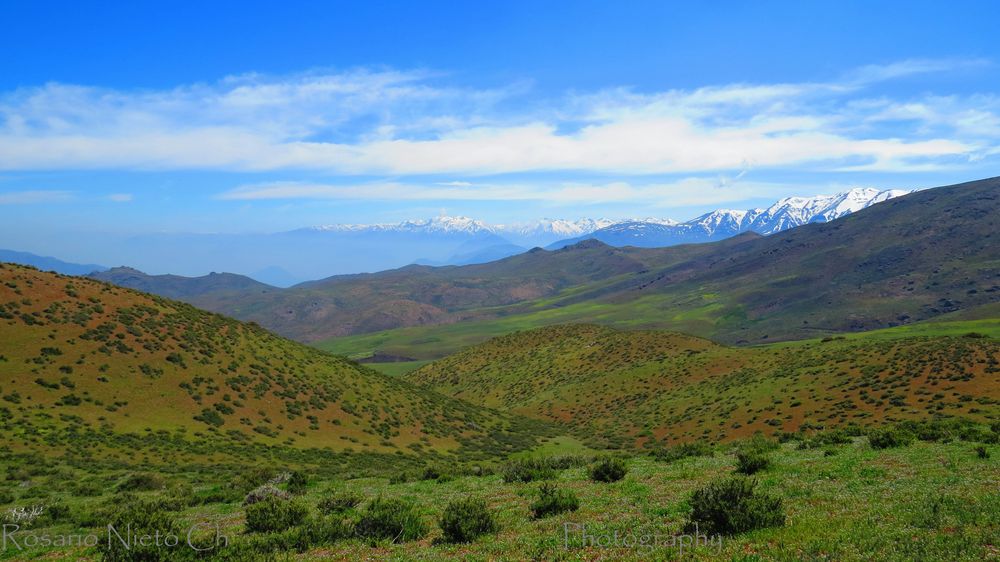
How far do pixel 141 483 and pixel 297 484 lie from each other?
9.61 meters

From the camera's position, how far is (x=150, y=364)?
4981cm

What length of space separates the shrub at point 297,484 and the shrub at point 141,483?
25.6ft

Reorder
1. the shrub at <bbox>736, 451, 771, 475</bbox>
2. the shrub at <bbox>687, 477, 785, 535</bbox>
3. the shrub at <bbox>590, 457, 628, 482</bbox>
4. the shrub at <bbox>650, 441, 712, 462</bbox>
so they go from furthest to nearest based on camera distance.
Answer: the shrub at <bbox>650, 441, 712, 462</bbox>, the shrub at <bbox>590, 457, 628, 482</bbox>, the shrub at <bbox>736, 451, 771, 475</bbox>, the shrub at <bbox>687, 477, 785, 535</bbox>

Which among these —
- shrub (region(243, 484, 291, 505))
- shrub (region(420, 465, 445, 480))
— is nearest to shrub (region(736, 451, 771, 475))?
shrub (region(420, 465, 445, 480))

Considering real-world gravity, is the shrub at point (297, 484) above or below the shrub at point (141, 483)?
above

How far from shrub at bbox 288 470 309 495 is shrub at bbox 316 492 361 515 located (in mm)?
4860

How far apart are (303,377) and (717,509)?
181ft

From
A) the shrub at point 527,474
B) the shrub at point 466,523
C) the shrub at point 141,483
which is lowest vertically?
the shrub at point 141,483

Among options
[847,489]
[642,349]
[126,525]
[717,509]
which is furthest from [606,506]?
[642,349]

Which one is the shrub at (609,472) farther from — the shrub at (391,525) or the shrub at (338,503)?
the shrub at (338,503)

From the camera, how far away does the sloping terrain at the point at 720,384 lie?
4744 cm

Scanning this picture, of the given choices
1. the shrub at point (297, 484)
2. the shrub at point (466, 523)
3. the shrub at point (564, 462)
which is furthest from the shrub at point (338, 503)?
the shrub at point (564, 462)

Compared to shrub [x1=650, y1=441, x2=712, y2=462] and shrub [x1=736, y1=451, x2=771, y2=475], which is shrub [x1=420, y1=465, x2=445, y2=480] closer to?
shrub [x1=650, y1=441, x2=712, y2=462]

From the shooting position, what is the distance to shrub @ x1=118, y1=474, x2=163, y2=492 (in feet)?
85.5
